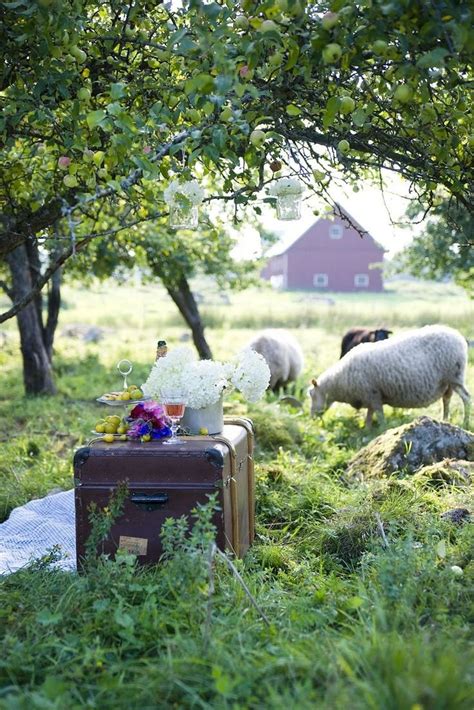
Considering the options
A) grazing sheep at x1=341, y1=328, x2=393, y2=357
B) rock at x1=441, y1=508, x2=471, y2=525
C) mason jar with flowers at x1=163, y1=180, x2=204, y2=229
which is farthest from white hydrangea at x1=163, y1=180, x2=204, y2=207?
grazing sheep at x1=341, y1=328, x2=393, y2=357

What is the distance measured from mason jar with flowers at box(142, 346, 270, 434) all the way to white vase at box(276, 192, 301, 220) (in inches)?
35.2

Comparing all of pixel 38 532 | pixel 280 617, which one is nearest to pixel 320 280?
pixel 38 532

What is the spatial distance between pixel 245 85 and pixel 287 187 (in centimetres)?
146

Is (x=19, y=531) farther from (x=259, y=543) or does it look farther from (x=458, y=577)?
(x=458, y=577)

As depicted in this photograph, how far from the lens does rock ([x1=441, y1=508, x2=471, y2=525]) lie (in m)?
5.33

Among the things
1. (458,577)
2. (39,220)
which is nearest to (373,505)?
(458,577)

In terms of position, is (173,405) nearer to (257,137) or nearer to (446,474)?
(257,137)

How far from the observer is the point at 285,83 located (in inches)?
175

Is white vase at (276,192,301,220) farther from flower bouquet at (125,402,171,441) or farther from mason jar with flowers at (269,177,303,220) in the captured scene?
flower bouquet at (125,402,171,441)

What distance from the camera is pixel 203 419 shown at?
512 cm

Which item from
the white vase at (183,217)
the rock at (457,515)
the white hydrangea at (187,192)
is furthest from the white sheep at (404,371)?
the white hydrangea at (187,192)

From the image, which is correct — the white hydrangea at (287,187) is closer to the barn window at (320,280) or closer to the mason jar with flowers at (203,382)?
the mason jar with flowers at (203,382)

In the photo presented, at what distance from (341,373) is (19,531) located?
541cm

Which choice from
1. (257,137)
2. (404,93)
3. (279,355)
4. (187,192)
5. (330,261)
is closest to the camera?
(404,93)
